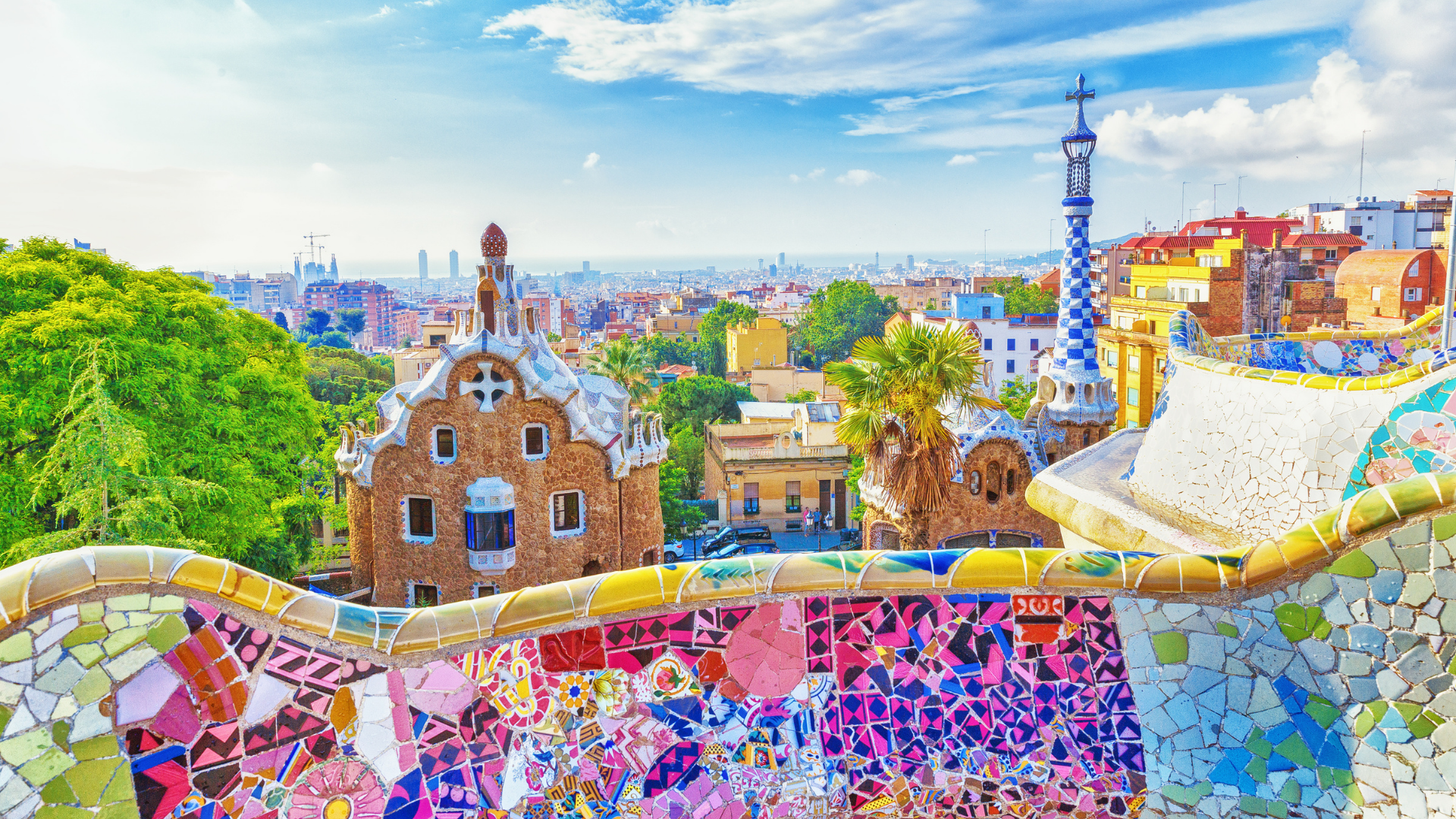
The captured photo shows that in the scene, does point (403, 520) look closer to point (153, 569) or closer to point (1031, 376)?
point (153, 569)

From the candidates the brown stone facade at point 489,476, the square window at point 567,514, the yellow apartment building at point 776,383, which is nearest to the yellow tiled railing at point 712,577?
the brown stone facade at point 489,476

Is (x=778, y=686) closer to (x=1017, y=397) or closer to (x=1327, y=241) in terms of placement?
(x=1017, y=397)

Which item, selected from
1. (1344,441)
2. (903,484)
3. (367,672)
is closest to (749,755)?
(367,672)

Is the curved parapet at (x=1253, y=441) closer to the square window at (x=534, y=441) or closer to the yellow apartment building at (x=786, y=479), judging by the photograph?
the square window at (x=534, y=441)

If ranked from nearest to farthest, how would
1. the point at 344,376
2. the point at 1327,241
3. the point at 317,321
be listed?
the point at 344,376
the point at 1327,241
the point at 317,321

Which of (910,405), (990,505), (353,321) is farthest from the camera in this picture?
(353,321)

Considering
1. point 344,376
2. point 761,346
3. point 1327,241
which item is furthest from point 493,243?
point 761,346

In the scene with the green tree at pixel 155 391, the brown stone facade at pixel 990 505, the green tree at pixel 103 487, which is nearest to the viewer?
the green tree at pixel 103 487
